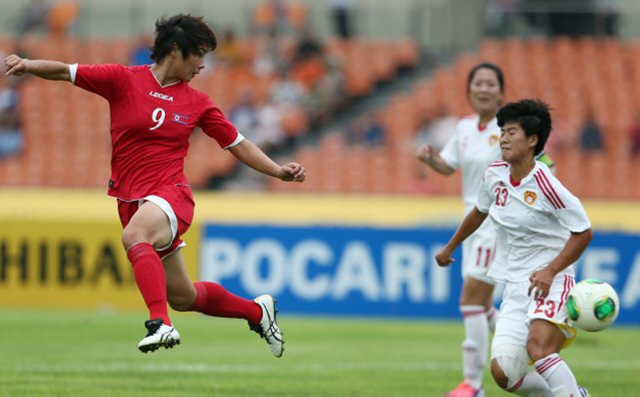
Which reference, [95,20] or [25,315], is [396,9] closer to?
[95,20]

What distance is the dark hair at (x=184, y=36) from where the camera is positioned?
814 centimetres

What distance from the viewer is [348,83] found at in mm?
24188

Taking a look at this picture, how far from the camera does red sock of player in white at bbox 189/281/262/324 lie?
8.74 meters

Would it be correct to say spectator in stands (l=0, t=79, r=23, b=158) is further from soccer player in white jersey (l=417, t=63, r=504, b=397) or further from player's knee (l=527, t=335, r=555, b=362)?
player's knee (l=527, t=335, r=555, b=362)

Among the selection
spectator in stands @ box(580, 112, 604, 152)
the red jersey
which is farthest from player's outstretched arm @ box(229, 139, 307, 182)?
spectator in stands @ box(580, 112, 604, 152)

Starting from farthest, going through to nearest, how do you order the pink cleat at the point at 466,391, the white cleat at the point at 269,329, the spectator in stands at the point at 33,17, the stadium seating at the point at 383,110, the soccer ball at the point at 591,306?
the spectator in stands at the point at 33,17, the stadium seating at the point at 383,110, the pink cleat at the point at 466,391, the white cleat at the point at 269,329, the soccer ball at the point at 591,306

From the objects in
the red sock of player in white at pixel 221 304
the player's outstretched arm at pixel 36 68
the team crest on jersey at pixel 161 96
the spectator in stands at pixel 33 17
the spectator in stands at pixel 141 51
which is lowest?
the red sock of player in white at pixel 221 304

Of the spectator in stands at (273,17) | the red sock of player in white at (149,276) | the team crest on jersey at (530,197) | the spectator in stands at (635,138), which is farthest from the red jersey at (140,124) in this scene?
the spectator in stands at (273,17)

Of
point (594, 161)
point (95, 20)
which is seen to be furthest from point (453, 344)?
point (95, 20)

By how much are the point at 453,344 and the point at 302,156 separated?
9089 mm

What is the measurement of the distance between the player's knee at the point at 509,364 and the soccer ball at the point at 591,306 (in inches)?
15.4

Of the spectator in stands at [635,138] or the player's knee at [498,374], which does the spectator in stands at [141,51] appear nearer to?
the spectator in stands at [635,138]

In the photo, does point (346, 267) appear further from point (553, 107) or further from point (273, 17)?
point (273, 17)

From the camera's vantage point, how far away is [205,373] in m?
10.8
